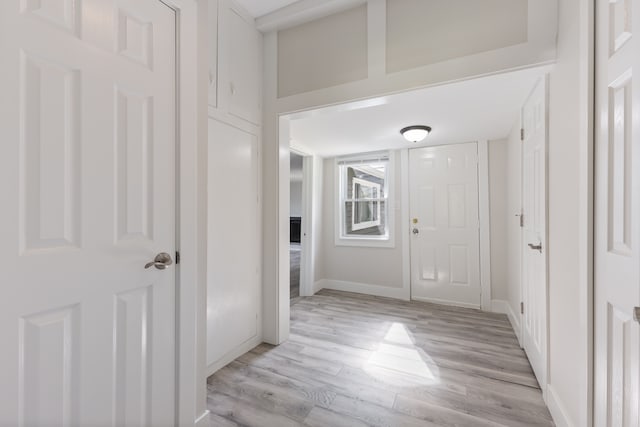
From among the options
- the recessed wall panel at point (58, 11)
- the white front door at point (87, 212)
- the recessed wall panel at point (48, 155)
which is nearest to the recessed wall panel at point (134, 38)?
the white front door at point (87, 212)

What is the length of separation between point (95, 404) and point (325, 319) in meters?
2.34

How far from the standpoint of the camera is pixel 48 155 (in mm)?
921

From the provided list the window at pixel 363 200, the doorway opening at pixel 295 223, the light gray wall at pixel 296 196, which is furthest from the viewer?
the light gray wall at pixel 296 196

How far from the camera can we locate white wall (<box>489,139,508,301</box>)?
3.40 metres

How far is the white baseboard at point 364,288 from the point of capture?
12.9ft

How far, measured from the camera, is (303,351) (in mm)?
2391

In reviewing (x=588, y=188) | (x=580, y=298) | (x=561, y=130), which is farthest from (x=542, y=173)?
(x=580, y=298)

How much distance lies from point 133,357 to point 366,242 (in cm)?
340

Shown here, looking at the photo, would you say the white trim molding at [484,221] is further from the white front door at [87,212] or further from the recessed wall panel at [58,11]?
the recessed wall panel at [58,11]

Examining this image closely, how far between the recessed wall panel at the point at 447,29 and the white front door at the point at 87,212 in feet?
4.88

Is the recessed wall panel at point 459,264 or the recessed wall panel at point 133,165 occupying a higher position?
the recessed wall panel at point 133,165

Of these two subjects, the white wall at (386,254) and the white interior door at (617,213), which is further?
the white wall at (386,254)

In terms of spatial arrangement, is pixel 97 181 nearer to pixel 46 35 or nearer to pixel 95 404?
pixel 46 35

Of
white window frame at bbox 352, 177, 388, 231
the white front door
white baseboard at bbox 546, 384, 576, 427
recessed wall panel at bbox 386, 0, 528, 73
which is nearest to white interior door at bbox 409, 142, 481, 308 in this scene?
white window frame at bbox 352, 177, 388, 231
